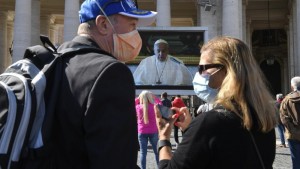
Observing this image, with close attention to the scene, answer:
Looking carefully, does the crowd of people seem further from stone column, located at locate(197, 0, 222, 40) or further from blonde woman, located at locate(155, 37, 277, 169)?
stone column, located at locate(197, 0, 222, 40)

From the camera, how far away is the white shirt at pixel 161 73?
52.8 feet

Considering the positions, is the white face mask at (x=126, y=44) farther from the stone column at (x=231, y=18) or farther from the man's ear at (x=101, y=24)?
the stone column at (x=231, y=18)

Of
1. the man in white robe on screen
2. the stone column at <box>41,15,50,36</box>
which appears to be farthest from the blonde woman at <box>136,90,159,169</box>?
the stone column at <box>41,15,50,36</box>

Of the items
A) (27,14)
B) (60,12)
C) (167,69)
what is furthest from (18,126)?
(60,12)

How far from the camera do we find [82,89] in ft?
5.73

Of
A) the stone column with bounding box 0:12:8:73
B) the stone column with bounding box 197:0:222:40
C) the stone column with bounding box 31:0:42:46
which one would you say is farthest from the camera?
the stone column with bounding box 0:12:8:73

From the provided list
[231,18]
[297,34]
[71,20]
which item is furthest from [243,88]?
[297,34]

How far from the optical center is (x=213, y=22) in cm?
2903

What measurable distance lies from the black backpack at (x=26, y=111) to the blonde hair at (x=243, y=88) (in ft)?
3.07

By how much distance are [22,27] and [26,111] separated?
27.9 meters

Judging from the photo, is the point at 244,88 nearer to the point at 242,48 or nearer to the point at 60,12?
the point at 242,48

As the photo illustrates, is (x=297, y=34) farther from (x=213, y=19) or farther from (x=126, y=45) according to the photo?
(x=126, y=45)

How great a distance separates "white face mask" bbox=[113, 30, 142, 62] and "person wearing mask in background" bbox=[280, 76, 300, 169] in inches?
217

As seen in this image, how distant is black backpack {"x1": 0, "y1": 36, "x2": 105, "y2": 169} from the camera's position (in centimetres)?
167
